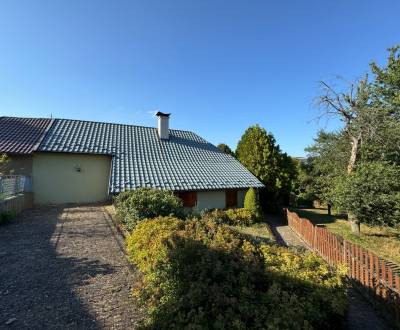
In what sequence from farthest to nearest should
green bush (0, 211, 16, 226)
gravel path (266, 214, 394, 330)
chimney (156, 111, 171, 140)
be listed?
chimney (156, 111, 171, 140), green bush (0, 211, 16, 226), gravel path (266, 214, 394, 330)

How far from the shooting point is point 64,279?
5.15 meters

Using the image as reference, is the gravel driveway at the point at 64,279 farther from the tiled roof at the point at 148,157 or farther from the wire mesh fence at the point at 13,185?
the tiled roof at the point at 148,157

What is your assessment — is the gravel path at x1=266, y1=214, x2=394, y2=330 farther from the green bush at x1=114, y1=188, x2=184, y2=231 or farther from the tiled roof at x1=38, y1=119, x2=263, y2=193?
the tiled roof at x1=38, y1=119, x2=263, y2=193

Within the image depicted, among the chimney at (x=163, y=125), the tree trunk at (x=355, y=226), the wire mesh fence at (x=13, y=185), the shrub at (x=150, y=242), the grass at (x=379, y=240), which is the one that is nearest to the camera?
the shrub at (x=150, y=242)

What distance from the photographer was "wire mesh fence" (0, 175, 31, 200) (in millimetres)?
10172

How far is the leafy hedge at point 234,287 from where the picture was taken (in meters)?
3.37

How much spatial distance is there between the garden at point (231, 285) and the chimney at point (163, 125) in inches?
528

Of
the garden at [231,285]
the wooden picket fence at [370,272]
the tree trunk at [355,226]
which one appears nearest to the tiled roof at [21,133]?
the garden at [231,285]

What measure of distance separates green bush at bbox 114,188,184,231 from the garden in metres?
2.47

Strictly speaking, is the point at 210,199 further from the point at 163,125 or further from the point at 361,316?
the point at 361,316

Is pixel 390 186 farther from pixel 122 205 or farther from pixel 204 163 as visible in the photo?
pixel 122 205

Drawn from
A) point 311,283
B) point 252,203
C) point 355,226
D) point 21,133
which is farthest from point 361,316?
point 21,133

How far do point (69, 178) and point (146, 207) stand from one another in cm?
822

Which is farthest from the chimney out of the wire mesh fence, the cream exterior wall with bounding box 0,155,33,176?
the wire mesh fence
